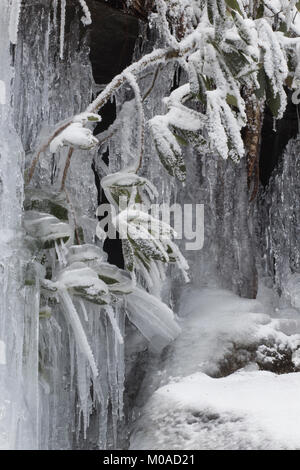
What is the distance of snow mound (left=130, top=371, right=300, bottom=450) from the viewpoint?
1.53 m

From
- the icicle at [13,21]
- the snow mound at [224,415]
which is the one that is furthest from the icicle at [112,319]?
the icicle at [13,21]

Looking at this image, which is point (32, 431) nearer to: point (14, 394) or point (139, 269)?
point (14, 394)

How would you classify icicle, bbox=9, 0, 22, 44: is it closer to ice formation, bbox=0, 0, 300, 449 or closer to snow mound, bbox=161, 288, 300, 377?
ice formation, bbox=0, 0, 300, 449

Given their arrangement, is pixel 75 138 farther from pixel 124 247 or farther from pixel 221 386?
pixel 221 386

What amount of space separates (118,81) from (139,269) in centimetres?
53

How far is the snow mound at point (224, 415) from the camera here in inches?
60.1

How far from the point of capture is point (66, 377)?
6.28 feet

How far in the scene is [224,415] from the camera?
1.64m

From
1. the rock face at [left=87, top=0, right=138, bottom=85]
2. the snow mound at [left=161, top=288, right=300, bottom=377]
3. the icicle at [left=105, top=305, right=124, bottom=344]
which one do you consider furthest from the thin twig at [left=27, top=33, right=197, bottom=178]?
the snow mound at [left=161, top=288, right=300, bottom=377]

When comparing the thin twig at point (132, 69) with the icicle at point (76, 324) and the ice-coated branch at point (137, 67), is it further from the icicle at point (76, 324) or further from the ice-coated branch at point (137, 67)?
the icicle at point (76, 324)

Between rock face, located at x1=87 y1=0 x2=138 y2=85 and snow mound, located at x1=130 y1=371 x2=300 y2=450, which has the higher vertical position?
rock face, located at x1=87 y1=0 x2=138 y2=85

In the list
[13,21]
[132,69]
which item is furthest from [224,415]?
[13,21]
